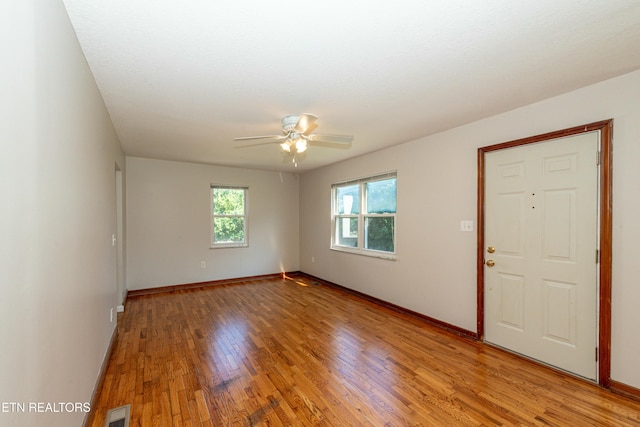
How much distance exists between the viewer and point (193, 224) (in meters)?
5.44

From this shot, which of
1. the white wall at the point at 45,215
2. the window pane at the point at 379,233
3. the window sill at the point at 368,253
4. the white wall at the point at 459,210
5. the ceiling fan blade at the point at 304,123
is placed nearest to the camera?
the white wall at the point at 45,215

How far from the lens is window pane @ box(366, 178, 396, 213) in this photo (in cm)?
432

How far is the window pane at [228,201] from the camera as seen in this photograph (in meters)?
5.76

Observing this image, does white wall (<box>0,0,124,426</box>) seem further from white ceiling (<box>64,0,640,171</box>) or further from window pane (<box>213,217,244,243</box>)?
window pane (<box>213,217,244,243</box>)

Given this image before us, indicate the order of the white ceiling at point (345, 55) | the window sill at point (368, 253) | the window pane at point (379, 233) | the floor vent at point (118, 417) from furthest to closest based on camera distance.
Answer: the window pane at point (379, 233) → the window sill at point (368, 253) → the floor vent at point (118, 417) → the white ceiling at point (345, 55)

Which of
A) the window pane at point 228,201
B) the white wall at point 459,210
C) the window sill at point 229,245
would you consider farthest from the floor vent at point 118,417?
the window pane at point 228,201

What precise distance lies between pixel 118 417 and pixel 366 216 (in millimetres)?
3857

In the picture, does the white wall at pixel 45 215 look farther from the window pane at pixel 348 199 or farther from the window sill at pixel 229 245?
the window pane at pixel 348 199

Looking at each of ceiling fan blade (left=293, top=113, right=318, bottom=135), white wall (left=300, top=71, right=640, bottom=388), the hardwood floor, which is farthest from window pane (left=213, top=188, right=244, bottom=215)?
ceiling fan blade (left=293, top=113, right=318, bottom=135)

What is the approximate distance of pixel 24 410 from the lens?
3.25ft

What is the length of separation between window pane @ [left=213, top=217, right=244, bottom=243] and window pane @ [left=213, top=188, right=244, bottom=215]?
14 cm

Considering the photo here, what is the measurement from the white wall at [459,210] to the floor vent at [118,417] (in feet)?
10.4

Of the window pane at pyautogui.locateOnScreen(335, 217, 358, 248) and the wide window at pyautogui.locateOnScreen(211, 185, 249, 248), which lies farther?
the wide window at pyautogui.locateOnScreen(211, 185, 249, 248)

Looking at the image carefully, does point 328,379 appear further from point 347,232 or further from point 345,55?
point 347,232
